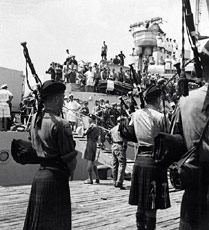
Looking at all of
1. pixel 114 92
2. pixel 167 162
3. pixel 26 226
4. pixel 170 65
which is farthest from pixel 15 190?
pixel 170 65

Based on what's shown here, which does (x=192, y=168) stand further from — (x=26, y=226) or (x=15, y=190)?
(x=15, y=190)

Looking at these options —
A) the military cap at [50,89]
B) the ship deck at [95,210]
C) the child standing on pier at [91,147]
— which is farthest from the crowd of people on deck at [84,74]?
the military cap at [50,89]

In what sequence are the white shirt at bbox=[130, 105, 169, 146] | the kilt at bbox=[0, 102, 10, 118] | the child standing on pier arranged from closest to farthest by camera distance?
the white shirt at bbox=[130, 105, 169, 146], the child standing on pier, the kilt at bbox=[0, 102, 10, 118]

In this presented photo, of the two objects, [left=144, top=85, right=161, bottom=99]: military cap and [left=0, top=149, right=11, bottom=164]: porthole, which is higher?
[left=144, top=85, right=161, bottom=99]: military cap

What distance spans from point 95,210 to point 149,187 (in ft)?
8.18

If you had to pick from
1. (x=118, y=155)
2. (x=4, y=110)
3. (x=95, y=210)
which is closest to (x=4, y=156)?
(x=4, y=110)

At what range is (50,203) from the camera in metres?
3.59

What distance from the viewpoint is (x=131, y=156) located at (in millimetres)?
17203

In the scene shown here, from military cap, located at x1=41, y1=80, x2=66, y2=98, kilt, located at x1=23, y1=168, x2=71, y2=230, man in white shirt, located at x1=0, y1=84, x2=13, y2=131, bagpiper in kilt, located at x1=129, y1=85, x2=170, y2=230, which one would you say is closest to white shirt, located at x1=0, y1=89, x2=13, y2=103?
man in white shirt, located at x1=0, y1=84, x2=13, y2=131

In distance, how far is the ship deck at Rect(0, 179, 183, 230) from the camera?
232 inches

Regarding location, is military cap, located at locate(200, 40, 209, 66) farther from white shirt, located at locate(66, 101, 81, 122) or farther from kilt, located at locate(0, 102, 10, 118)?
white shirt, located at locate(66, 101, 81, 122)

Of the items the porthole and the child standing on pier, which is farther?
the porthole

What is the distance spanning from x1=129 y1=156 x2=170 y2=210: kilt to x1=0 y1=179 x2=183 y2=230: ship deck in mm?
1125

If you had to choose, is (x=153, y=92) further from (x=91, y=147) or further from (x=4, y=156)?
(x=4, y=156)
